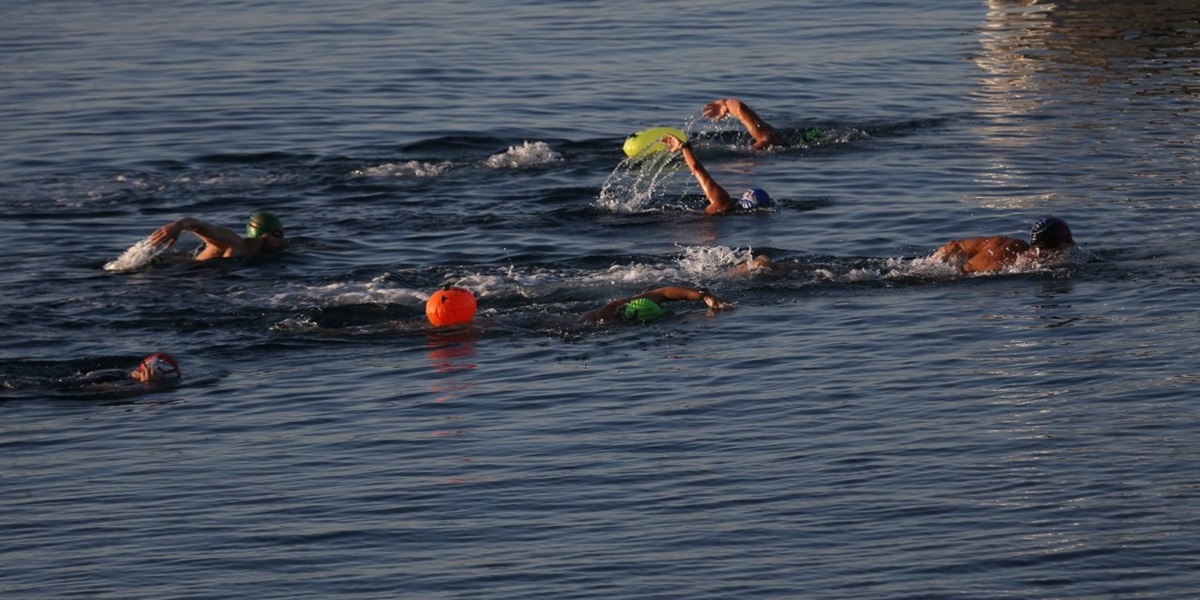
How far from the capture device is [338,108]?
89.9 ft

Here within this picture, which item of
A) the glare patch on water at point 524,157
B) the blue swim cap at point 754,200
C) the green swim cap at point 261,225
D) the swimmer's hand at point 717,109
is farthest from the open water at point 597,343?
the swimmer's hand at point 717,109

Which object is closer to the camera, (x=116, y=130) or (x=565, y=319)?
(x=565, y=319)

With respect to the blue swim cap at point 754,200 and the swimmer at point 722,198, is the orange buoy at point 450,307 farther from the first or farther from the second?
the blue swim cap at point 754,200

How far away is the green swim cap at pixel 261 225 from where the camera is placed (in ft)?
60.5

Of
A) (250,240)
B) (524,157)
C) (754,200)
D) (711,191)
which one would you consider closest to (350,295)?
(250,240)

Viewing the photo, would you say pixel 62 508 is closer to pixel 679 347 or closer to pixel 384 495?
pixel 384 495

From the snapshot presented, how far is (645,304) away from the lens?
15922 millimetres

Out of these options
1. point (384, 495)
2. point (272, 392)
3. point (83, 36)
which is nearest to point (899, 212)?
point (272, 392)

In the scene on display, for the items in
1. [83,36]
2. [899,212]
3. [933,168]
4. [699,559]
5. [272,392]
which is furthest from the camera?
[83,36]

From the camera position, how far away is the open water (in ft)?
36.0

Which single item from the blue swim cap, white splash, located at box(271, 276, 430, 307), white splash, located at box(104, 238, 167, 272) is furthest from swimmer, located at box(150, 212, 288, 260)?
the blue swim cap

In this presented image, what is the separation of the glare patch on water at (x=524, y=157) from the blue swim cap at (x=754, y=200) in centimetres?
349

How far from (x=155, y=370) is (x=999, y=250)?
755cm

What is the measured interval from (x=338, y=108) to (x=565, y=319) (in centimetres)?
1208
